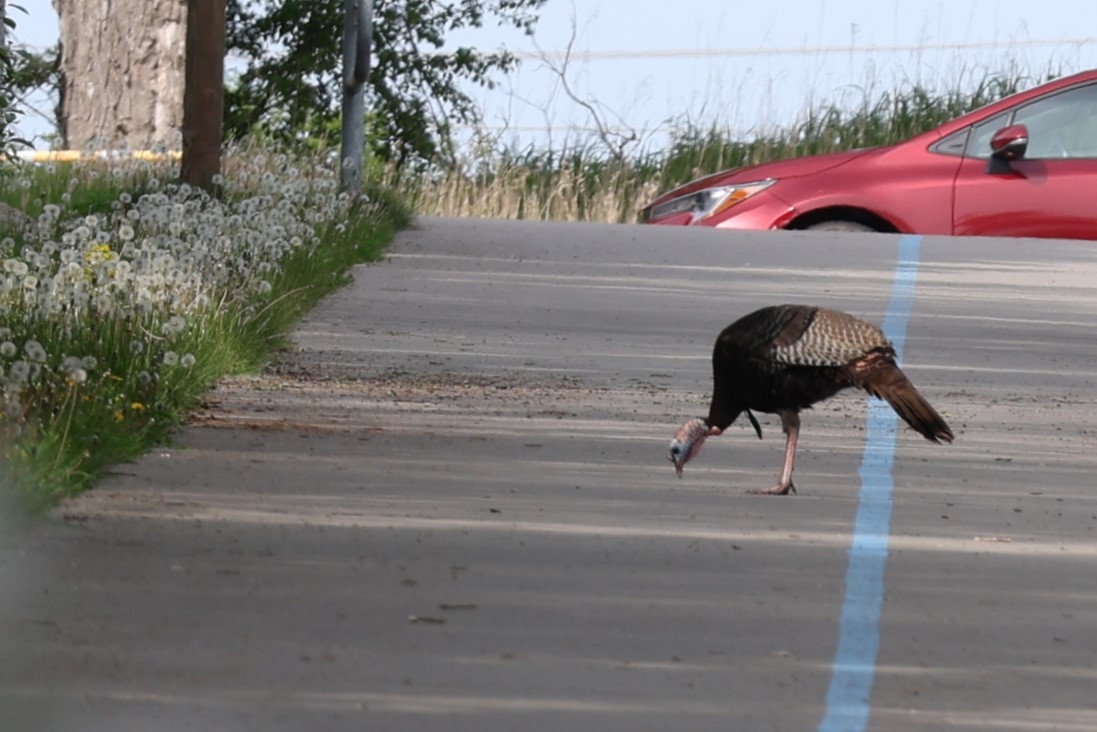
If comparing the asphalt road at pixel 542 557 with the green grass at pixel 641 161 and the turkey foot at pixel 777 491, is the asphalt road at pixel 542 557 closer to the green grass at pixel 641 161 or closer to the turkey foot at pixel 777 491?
the turkey foot at pixel 777 491

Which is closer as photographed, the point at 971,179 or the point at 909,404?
the point at 909,404

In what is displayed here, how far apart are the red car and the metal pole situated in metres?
2.68

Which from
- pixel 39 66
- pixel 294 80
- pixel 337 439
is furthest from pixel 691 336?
pixel 39 66

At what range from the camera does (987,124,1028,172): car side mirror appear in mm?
14836

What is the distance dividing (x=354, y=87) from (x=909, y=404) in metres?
9.37

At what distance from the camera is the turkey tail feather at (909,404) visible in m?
7.27

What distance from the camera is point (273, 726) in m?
4.85

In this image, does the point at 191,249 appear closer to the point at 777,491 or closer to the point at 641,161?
the point at 777,491

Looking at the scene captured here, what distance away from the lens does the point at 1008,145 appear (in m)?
14.8

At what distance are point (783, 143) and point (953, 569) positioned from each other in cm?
1492

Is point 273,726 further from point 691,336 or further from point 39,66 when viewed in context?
point 39,66

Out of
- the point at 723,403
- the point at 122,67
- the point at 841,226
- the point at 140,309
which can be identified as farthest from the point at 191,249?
the point at 122,67

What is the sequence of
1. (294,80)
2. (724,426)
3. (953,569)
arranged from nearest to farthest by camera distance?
(953,569)
(724,426)
(294,80)

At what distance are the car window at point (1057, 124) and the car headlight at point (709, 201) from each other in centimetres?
149
